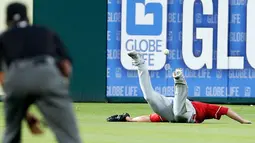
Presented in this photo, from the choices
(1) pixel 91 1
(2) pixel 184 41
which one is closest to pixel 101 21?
(1) pixel 91 1

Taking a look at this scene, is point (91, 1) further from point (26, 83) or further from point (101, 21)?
point (26, 83)

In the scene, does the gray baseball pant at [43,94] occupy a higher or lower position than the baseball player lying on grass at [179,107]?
higher

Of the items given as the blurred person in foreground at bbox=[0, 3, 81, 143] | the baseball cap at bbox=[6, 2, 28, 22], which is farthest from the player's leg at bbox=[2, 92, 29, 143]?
the baseball cap at bbox=[6, 2, 28, 22]

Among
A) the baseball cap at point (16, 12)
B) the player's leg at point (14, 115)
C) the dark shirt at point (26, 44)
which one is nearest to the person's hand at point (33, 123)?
the player's leg at point (14, 115)

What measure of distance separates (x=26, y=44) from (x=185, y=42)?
13.5 meters

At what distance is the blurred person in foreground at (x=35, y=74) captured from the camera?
295 inches

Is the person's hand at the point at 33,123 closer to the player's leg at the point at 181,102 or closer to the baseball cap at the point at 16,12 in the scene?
the baseball cap at the point at 16,12

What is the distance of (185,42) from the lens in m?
20.9

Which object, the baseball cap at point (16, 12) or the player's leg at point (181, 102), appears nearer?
the baseball cap at point (16, 12)

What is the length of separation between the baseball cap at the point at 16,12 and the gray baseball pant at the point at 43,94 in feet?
1.32

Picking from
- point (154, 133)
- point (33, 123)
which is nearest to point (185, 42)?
point (154, 133)

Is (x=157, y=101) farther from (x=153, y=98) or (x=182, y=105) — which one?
(x=182, y=105)

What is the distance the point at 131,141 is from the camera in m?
11.2

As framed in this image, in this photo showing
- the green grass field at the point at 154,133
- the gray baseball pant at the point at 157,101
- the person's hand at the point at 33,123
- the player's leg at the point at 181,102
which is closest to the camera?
the person's hand at the point at 33,123
